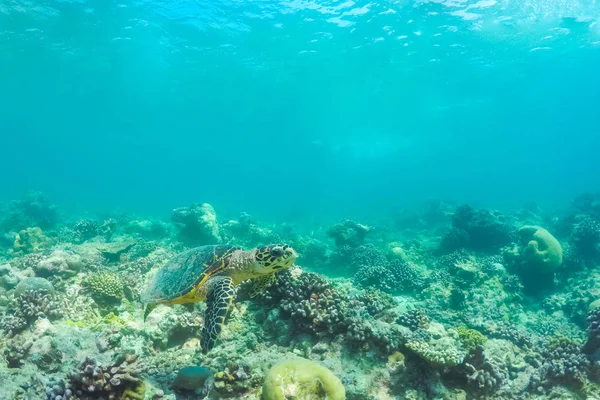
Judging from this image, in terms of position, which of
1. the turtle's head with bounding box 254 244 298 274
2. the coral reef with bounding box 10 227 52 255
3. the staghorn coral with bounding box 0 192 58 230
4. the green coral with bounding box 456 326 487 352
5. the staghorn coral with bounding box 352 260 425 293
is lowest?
the staghorn coral with bounding box 0 192 58 230

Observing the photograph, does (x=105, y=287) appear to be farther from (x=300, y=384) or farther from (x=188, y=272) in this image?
(x=300, y=384)

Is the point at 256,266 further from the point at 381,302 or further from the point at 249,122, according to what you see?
the point at 249,122

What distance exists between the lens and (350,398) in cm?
428

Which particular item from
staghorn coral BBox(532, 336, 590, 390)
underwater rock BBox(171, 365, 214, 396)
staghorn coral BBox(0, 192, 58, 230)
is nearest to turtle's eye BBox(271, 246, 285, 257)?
underwater rock BBox(171, 365, 214, 396)

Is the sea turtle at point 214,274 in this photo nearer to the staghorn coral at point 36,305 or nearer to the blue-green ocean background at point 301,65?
the staghorn coral at point 36,305

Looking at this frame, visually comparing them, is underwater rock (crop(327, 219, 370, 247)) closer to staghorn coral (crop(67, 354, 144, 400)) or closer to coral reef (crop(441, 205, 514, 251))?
coral reef (crop(441, 205, 514, 251))

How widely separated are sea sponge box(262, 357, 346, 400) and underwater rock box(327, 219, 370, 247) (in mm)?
12580

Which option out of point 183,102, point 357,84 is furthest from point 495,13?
point 183,102

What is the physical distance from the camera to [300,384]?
3.47 meters

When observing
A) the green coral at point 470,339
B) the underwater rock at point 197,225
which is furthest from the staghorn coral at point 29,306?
the underwater rock at point 197,225

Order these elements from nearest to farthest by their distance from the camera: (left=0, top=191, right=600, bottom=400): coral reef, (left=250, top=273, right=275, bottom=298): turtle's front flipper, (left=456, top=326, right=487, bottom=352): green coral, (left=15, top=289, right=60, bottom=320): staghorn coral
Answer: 1. (left=0, top=191, right=600, bottom=400): coral reef
2. (left=456, top=326, right=487, bottom=352): green coral
3. (left=250, top=273, right=275, bottom=298): turtle's front flipper
4. (left=15, top=289, right=60, bottom=320): staghorn coral

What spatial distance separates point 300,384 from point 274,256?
81.8 inches

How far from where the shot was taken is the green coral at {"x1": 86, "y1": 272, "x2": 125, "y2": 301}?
786cm

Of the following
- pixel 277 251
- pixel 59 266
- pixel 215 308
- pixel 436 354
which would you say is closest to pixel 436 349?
pixel 436 354
